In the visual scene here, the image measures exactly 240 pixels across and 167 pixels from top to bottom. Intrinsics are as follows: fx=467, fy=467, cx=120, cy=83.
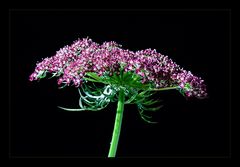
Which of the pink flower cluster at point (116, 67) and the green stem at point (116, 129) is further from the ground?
the pink flower cluster at point (116, 67)

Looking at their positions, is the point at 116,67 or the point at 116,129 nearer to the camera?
the point at 116,67

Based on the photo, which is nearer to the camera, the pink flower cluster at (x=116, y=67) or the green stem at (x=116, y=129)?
the pink flower cluster at (x=116, y=67)

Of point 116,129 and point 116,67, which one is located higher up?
point 116,67

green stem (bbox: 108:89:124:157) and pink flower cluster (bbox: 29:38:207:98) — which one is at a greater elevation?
pink flower cluster (bbox: 29:38:207:98)

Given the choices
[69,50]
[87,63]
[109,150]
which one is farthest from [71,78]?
[109,150]

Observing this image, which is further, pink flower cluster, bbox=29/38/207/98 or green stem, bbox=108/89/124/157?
green stem, bbox=108/89/124/157

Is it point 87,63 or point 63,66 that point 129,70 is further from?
point 63,66
